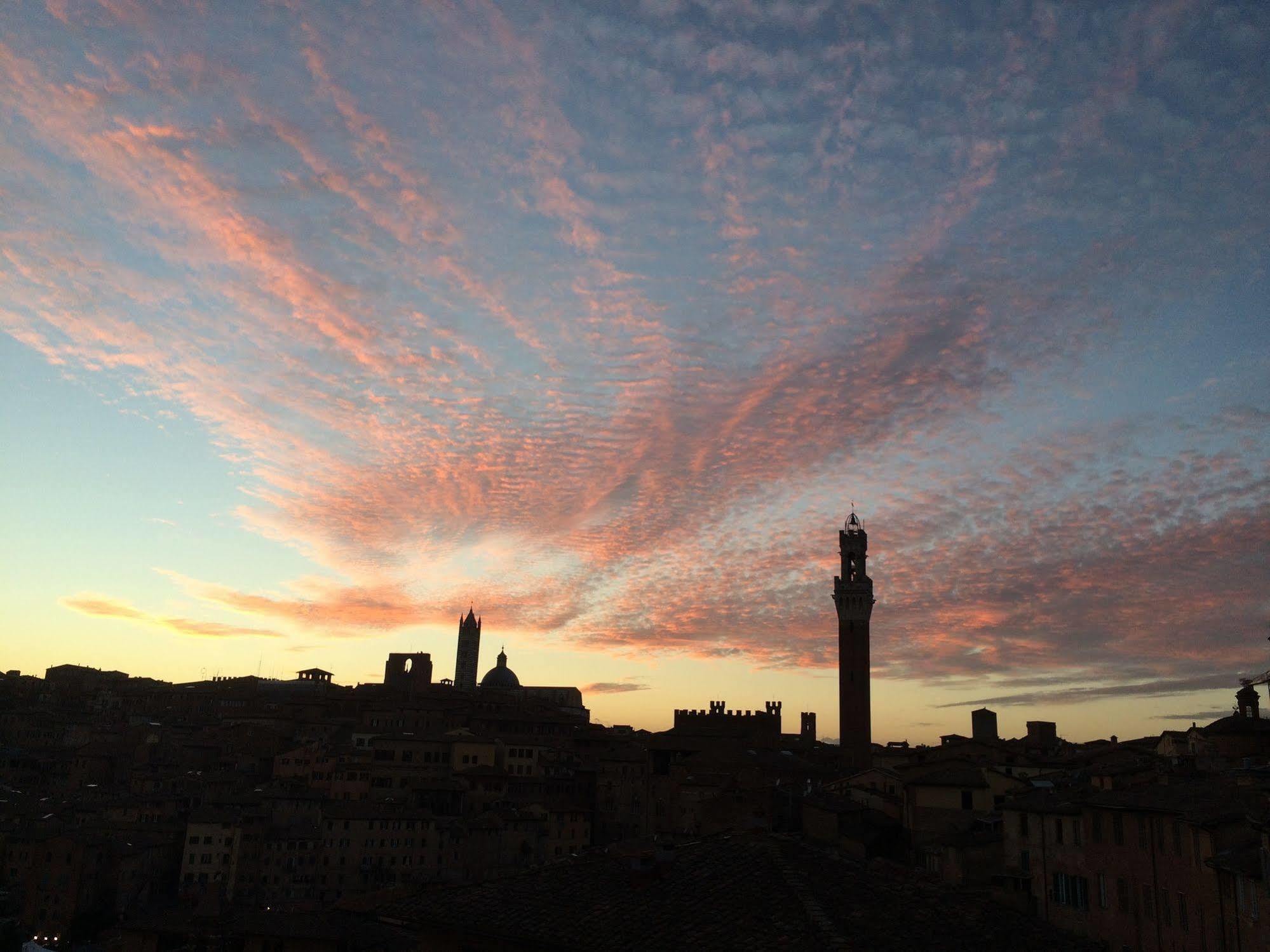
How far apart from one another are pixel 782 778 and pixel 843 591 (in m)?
24.4

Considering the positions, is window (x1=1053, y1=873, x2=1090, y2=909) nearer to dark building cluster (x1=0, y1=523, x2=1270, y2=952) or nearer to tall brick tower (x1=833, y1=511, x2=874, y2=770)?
dark building cluster (x1=0, y1=523, x2=1270, y2=952)

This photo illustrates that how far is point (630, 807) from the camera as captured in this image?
70.9m

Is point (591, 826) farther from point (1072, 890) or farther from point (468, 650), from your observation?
point (468, 650)

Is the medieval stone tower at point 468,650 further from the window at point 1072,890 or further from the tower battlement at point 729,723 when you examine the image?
the window at point 1072,890

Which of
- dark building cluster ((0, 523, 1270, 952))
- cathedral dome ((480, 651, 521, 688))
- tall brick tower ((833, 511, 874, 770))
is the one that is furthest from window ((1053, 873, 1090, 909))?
cathedral dome ((480, 651, 521, 688))

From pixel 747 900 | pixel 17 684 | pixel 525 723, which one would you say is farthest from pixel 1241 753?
pixel 17 684

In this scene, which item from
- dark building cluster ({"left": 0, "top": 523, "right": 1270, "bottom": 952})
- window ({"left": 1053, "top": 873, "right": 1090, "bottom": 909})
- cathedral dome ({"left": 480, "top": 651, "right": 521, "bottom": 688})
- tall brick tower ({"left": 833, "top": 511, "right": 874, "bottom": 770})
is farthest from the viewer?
cathedral dome ({"left": 480, "top": 651, "right": 521, "bottom": 688})

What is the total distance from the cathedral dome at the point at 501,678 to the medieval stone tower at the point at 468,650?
1984cm

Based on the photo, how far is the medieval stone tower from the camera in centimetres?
15125

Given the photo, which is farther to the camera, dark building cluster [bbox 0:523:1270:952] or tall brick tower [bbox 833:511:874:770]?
tall brick tower [bbox 833:511:874:770]

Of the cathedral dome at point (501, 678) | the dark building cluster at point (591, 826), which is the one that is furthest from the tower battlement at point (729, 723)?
the cathedral dome at point (501, 678)

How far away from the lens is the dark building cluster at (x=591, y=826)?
13.5m

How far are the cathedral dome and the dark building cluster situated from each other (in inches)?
209

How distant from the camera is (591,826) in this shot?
70.9 metres
